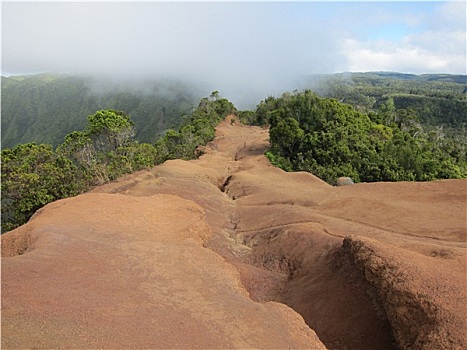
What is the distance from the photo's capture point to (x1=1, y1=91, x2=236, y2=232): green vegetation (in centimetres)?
2208

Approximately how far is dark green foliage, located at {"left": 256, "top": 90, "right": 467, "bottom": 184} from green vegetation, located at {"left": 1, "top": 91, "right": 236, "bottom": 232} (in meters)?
11.8

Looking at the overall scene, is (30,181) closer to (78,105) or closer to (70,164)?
(70,164)

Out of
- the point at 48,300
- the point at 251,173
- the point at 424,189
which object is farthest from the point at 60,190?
the point at 424,189

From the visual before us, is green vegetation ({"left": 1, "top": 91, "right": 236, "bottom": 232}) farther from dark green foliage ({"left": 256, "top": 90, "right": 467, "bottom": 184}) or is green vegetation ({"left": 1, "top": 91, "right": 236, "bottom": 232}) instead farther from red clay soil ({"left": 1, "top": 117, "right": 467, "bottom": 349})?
dark green foliage ({"left": 256, "top": 90, "right": 467, "bottom": 184})

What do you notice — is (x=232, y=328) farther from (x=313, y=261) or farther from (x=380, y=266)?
(x=313, y=261)

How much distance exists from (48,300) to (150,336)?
8.59ft

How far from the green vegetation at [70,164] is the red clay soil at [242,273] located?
6.14m

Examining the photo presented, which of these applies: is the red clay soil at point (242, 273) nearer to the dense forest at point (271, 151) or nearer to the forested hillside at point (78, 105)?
the dense forest at point (271, 151)

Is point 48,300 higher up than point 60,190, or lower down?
higher up

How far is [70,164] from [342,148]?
24603mm

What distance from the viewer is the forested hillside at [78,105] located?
131 m

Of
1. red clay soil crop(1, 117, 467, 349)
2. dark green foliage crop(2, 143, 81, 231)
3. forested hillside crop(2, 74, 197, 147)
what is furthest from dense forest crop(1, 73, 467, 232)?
forested hillside crop(2, 74, 197, 147)

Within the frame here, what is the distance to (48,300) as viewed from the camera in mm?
8117

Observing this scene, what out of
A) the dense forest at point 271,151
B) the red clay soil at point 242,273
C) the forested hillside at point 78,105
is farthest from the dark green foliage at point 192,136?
the forested hillside at point 78,105
